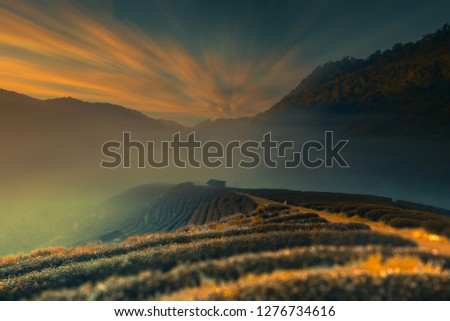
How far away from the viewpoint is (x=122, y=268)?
2012 centimetres

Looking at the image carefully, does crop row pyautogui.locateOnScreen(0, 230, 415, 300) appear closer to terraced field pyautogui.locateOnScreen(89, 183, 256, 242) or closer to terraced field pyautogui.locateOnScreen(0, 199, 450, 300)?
terraced field pyautogui.locateOnScreen(0, 199, 450, 300)

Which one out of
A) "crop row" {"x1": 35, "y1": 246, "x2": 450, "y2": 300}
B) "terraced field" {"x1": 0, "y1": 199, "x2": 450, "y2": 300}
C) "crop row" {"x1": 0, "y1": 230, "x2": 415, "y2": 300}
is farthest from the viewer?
"crop row" {"x1": 0, "y1": 230, "x2": 415, "y2": 300}

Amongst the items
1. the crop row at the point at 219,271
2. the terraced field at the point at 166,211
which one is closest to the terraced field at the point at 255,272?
the crop row at the point at 219,271

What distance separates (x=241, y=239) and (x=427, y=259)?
11370 mm

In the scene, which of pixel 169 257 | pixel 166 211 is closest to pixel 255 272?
pixel 169 257

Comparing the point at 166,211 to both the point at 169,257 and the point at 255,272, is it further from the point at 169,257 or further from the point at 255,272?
the point at 255,272

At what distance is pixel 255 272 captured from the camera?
588 inches

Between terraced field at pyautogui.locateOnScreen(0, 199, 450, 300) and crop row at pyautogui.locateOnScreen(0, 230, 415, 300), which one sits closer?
terraced field at pyautogui.locateOnScreen(0, 199, 450, 300)

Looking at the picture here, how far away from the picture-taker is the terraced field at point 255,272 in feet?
35.6

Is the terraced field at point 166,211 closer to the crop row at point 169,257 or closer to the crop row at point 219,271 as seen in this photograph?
the crop row at point 169,257

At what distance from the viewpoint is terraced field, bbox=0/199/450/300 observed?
10.9 m

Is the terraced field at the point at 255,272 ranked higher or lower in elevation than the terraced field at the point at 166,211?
higher

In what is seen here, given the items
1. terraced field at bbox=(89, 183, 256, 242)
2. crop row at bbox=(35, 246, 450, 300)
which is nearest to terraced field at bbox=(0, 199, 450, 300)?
crop row at bbox=(35, 246, 450, 300)

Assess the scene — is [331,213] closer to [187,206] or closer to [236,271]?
[236,271]
